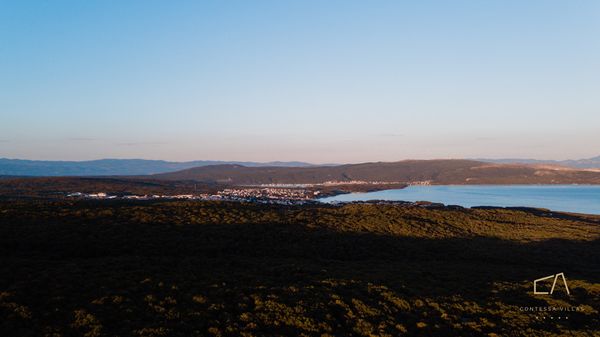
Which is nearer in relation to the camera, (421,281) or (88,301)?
(88,301)

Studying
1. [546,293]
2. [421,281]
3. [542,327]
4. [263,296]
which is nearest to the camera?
[542,327]

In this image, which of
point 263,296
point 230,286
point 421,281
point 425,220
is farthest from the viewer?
point 425,220

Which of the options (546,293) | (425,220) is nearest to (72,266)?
(546,293)

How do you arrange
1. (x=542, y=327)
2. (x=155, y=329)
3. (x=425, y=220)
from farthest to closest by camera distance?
(x=425, y=220), (x=542, y=327), (x=155, y=329)

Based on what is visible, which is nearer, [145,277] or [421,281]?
[145,277]

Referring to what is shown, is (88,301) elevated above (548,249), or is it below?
above

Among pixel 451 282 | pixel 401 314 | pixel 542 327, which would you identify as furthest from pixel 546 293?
pixel 401 314

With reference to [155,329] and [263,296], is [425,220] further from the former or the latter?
[155,329]

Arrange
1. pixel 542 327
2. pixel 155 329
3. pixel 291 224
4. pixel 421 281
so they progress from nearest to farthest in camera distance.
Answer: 1. pixel 155 329
2. pixel 542 327
3. pixel 421 281
4. pixel 291 224

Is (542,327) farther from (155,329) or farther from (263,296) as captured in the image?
(155,329)
